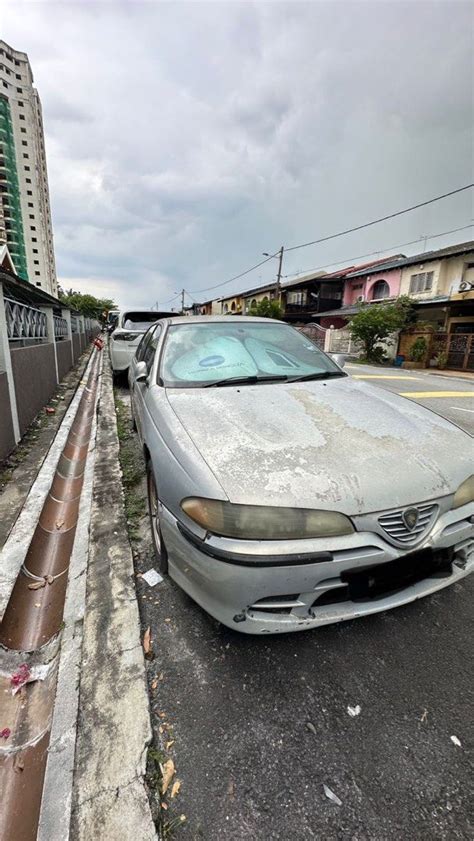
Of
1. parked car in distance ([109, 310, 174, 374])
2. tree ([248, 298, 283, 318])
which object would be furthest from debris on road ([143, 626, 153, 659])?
tree ([248, 298, 283, 318])

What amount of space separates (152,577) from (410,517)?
1.51 meters

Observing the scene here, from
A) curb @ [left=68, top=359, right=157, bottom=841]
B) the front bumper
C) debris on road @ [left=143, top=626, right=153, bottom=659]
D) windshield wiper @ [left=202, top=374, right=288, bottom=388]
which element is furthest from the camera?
windshield wiper @ [left=202, top=374, right=288, bottom=388]

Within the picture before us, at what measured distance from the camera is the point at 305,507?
4.58ft

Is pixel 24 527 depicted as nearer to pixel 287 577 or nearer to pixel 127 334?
Answer: pixel 287 577

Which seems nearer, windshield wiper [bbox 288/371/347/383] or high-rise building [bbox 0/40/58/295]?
windshield wiper [bbox 288/371/347/383]

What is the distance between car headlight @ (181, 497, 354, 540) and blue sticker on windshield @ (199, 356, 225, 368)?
1362mm

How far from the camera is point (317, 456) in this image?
1.61 metres

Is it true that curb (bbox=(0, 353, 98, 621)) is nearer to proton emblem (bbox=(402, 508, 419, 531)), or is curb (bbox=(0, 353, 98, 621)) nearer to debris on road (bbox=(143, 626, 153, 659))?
debris on road (bbox=(143, 626, 153, 659))

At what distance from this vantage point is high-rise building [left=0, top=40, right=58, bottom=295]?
189 feet

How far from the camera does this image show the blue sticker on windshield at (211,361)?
2.60 m

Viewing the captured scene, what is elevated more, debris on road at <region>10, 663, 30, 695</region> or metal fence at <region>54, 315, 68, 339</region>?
metal fence at <region>54, 315, 68, 339</region>

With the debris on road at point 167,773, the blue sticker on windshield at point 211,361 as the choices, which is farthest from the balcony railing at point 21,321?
the debris on road at point 167,773

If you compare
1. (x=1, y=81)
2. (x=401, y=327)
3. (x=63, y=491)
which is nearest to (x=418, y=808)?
(x=63, y=491)

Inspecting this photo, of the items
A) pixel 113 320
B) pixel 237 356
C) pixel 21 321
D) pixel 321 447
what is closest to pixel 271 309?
pixel 113 320
